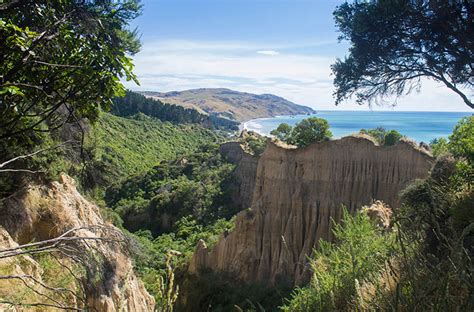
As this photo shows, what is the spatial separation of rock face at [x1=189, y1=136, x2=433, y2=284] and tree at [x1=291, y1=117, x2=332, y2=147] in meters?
1.14

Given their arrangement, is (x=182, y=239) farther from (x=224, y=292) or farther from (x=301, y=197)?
(x=301, y=197)

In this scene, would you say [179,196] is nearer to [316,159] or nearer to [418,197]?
[316,159]

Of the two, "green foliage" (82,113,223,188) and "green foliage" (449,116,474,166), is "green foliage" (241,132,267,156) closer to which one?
"green foliage" (82,113,223,188)

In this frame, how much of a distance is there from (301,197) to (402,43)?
14624mm

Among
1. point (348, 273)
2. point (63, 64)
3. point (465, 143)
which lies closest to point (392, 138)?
point (465, 143)

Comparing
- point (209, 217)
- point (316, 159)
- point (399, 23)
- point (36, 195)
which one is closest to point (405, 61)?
point (399, 23)

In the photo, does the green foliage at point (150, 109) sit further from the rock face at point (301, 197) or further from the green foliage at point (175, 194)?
the rock face at point (301, 197)

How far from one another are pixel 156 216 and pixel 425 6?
3825 centimetres

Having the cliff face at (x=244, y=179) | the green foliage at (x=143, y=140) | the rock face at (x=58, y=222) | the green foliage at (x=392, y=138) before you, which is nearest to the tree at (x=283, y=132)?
the green foliage at (x=392, y=138)

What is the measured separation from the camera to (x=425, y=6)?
417 inches

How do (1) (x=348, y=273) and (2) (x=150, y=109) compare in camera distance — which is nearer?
(1) (x=348, y=273)

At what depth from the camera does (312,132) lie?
26641 mm

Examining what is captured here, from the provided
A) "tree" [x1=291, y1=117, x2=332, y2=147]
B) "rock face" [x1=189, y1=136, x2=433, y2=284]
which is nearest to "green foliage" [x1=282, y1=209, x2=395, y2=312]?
"rock face" [x1=189, y1=136, x2=433, y2=284]

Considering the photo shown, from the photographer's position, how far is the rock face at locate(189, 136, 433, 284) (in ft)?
74.9
